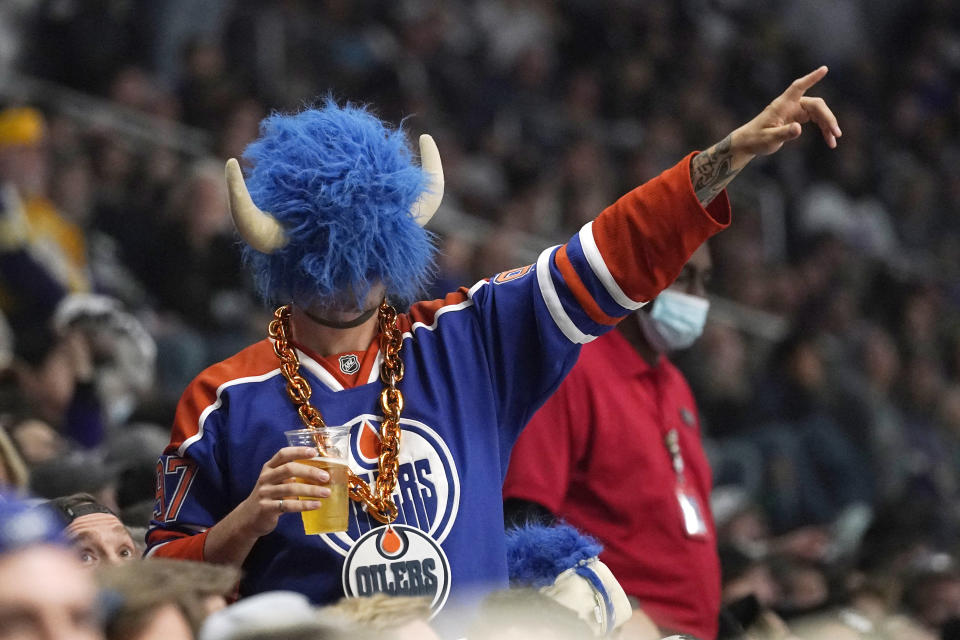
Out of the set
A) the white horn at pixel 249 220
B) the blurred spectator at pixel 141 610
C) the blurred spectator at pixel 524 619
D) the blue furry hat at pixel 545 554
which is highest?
the white horn at pixel 249 220

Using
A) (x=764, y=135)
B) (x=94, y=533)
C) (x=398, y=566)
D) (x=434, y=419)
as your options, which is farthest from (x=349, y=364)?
(x=764, y=135)

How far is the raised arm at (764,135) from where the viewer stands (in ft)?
7.74

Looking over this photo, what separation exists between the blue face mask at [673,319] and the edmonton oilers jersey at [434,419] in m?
1.03

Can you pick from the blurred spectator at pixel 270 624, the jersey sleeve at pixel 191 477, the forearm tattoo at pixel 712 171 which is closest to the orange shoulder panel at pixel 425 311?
the jersey sleeve at pixel 191 477

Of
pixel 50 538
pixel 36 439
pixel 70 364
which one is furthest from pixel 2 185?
pixel 50 538

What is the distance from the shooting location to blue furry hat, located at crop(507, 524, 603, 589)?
254cm

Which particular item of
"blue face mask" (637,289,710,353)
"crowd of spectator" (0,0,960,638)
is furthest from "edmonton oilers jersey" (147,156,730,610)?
"blue face mask" (637,289,710,353)

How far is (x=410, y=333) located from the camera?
103 inches

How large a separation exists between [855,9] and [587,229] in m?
9.79

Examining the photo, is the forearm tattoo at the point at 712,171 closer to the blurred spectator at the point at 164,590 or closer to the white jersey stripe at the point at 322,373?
the white jersey stripe at the point at 322,373

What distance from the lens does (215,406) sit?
8.11ft

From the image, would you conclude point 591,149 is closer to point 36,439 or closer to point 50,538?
point 36,439

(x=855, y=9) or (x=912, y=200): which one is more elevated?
(x=855, y=9)

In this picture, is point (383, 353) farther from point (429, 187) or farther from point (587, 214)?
point (587, 214)
